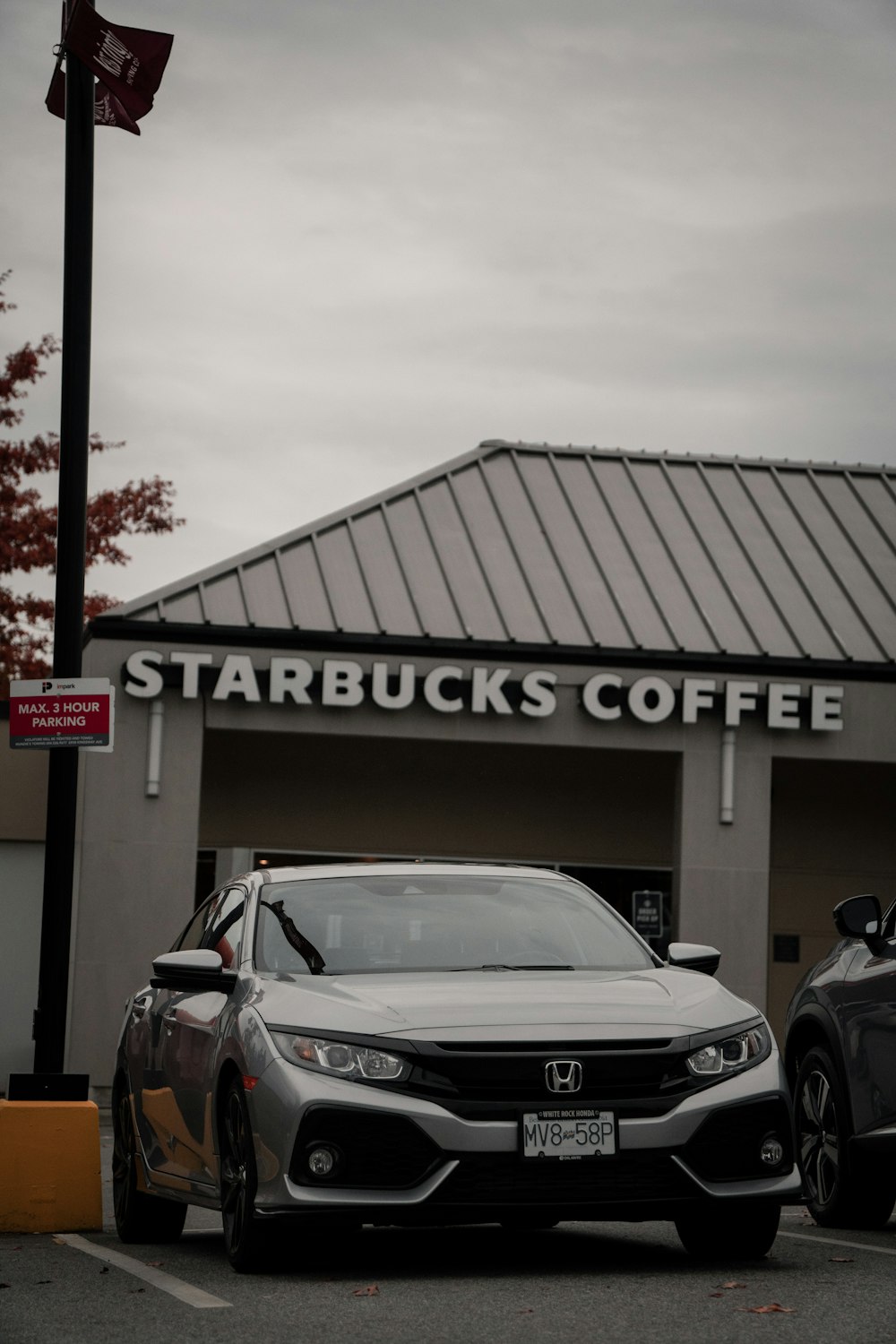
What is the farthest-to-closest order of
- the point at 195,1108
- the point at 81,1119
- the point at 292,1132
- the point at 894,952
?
the point at 81,1119 → the point at 894,952 → the point at 195,1108 → the point at 292,1132

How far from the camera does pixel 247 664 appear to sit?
20562mm

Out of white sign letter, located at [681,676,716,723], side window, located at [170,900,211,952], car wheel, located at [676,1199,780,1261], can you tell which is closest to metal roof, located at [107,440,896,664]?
Answer: white sign letter, located at [681,676,716,723]

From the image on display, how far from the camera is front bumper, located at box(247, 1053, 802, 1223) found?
6.47 metres

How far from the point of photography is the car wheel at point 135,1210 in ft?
28.7

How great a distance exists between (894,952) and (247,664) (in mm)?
12862

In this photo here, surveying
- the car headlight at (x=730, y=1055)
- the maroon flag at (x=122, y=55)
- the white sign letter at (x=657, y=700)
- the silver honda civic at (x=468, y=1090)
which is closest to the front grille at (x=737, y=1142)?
the silver honda civic at (x=468, y=1090)

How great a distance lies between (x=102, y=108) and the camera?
11.2 meters

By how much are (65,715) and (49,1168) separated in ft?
7.66

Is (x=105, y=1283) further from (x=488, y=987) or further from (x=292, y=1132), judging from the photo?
(x=488, y=987)

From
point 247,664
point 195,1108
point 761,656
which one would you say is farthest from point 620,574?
point 195,1108

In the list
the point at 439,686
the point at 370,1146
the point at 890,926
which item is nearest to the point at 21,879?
the point at 439,686

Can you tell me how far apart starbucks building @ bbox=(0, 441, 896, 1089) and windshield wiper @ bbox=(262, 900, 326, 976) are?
12669mm

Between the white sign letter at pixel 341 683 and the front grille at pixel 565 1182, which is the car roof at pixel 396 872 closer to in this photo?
the front grille at pixel 565 1182

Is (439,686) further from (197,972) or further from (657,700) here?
(197,972)
